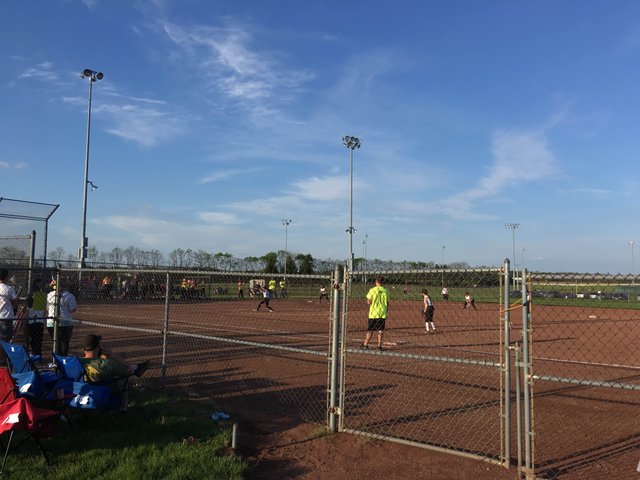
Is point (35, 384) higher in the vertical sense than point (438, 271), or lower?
lower

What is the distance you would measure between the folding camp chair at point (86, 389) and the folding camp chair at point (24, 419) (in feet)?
2.23

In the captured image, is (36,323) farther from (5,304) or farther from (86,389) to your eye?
(86,389)

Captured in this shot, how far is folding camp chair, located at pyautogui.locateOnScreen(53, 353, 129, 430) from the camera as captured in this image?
5.40 m

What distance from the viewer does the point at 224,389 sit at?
7973mm

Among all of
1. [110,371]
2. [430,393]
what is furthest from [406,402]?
[110,371]

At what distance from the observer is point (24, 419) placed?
4.47 metres

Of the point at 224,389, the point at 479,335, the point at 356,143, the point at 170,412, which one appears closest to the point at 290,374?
the point at 224,389

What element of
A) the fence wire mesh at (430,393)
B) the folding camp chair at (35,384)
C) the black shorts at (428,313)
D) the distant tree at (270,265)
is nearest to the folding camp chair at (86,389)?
the folding camp chair at (35,384)

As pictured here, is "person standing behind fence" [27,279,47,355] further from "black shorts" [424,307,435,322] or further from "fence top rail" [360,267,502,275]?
"black shorts" [424,307,435,322]

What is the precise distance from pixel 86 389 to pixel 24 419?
3.26 ft

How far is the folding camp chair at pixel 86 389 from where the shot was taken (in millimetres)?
5402

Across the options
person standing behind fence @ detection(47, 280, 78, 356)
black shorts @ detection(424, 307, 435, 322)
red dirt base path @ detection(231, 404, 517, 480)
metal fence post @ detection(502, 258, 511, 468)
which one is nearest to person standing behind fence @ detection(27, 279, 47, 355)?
person standing behind fence @ detection(47, 280, 78, 356)

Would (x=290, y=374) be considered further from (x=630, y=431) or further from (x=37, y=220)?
(x=37, y=220)

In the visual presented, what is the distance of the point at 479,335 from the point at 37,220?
1356 centimetres
